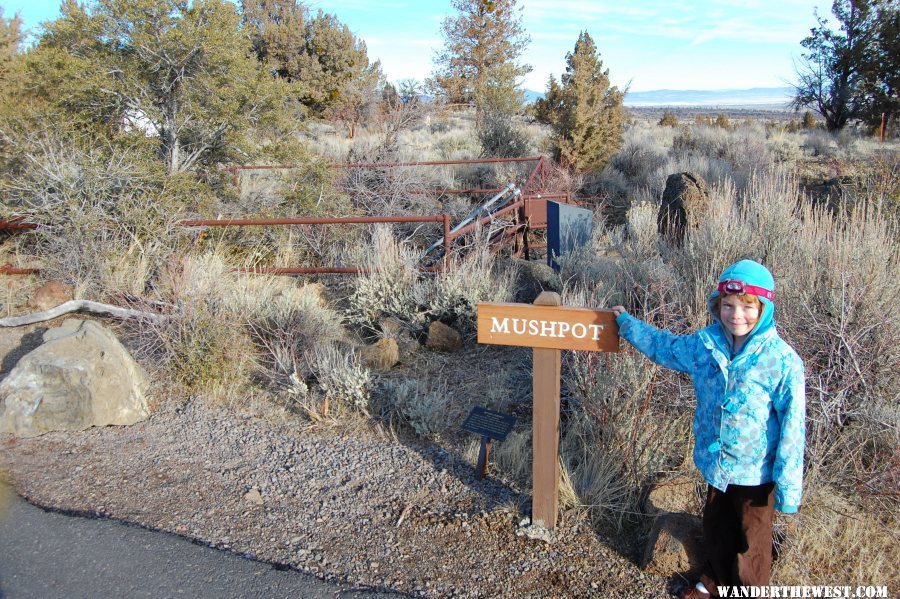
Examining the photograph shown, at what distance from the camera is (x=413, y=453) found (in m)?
4.48

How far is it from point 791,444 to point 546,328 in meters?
1.13

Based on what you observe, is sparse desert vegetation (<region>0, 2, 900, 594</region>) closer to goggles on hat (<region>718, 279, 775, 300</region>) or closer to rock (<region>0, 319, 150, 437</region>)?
rock (<region>0, 319, 150, 437</region>)

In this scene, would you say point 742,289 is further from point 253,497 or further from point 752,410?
point 253,497

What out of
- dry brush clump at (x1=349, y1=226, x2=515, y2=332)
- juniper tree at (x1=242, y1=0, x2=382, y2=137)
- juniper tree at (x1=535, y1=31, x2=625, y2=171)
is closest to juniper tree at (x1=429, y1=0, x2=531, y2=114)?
juniper tree at (x1=242, y1=0, x2=382, y2=137)

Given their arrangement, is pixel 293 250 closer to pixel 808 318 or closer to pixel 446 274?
pixel 446 274

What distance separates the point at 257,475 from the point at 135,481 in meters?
0.73

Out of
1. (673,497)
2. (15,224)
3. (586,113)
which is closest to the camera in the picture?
(673,497)

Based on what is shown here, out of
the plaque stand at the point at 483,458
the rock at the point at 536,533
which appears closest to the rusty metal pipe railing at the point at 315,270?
the plaque stand at the point at 483,458

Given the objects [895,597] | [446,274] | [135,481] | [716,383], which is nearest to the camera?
[716,383]

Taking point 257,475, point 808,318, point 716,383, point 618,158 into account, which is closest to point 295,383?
point 257,475

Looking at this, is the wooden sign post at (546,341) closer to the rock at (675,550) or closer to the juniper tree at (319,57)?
the rock at (675,550)

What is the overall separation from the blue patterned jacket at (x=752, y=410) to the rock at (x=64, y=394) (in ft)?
13.1

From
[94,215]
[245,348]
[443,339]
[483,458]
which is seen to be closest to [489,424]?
[483,458]

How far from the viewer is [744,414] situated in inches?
113
